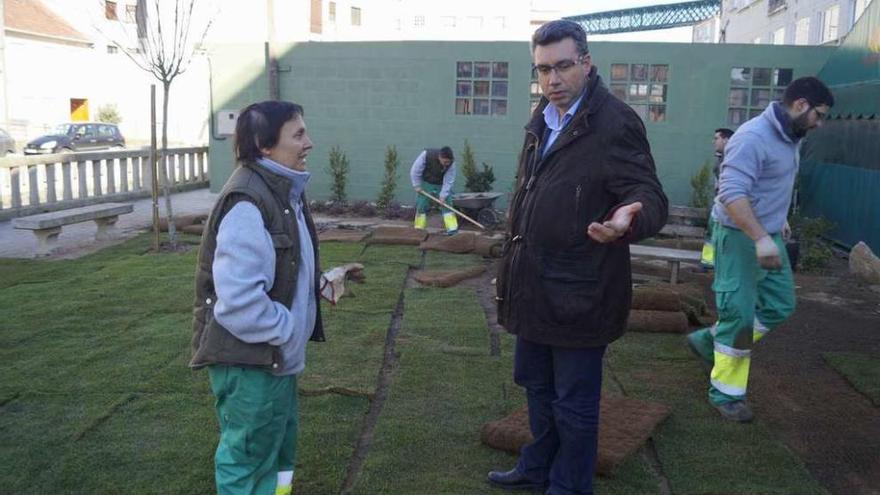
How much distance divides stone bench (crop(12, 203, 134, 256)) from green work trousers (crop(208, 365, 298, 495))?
775 centimetres

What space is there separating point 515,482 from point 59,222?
313 inches

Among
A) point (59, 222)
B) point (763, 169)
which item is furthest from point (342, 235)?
point (763, 169)

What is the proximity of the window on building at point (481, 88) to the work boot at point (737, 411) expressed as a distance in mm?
10189

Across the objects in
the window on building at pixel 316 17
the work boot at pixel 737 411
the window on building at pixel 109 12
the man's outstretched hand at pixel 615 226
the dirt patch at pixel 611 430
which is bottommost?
the work boot at pixel 737 411

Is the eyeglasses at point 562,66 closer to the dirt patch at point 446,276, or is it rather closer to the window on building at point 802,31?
the dirt patch at point 446,276

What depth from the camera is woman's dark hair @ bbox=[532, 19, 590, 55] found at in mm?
2849

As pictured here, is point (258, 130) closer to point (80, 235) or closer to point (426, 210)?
point (426, 210)

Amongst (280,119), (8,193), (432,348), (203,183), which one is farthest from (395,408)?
(203,183)

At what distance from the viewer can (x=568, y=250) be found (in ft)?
9.34

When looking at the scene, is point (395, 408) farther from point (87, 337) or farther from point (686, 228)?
point (686, 228)

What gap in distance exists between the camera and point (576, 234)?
283cm

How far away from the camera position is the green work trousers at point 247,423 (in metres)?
2.65

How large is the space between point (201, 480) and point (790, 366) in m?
4.00

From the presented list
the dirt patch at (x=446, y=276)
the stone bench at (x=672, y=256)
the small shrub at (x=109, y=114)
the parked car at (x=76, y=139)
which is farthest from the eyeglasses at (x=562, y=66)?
the small shrub at (x=109, y=114)
